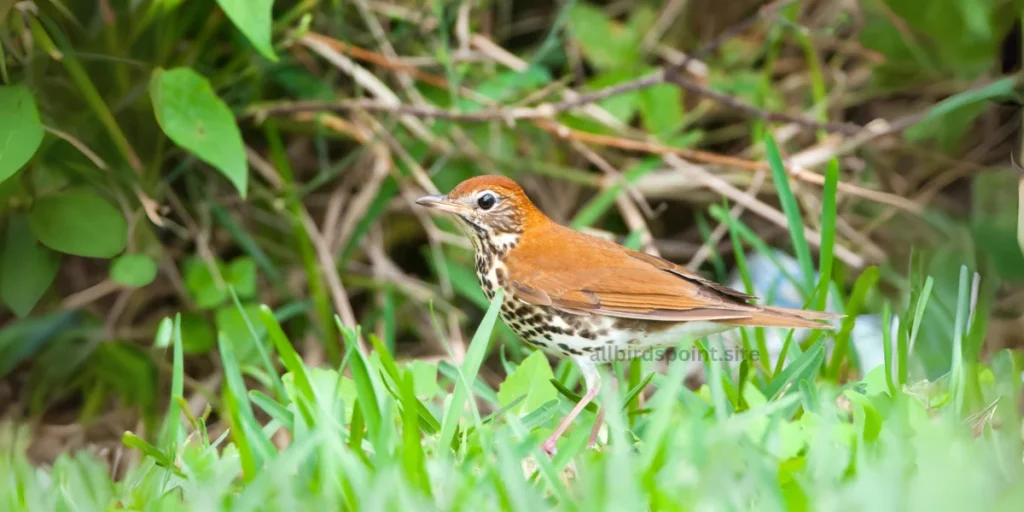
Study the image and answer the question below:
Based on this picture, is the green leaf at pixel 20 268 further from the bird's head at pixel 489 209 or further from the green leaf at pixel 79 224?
the bird's head at pixel 489 209

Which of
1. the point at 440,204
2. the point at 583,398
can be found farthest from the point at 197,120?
the point at 583,398

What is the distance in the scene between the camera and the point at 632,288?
10.8 ft

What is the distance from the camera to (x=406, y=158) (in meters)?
4.62

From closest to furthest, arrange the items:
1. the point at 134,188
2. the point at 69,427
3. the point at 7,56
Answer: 1. the point at 7,56
2. the point at 134,188
3. the point at 69,427

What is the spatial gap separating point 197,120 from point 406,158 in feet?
4.11

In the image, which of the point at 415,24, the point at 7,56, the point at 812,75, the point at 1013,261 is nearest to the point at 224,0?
the point at 7,56

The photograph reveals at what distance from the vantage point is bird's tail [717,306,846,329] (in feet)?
9.70

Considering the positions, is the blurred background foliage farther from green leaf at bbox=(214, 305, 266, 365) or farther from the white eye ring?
the white eye ring

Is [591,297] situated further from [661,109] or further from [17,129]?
[661,109]

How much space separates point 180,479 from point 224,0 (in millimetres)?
1285

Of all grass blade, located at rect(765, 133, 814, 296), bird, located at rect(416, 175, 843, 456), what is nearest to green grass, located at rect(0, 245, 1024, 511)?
bird, located at rect(416, 175, 843, 456)

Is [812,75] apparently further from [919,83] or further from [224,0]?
[224,0]

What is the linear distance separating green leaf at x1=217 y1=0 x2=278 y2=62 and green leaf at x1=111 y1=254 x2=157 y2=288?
1074 mm

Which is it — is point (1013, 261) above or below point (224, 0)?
below
